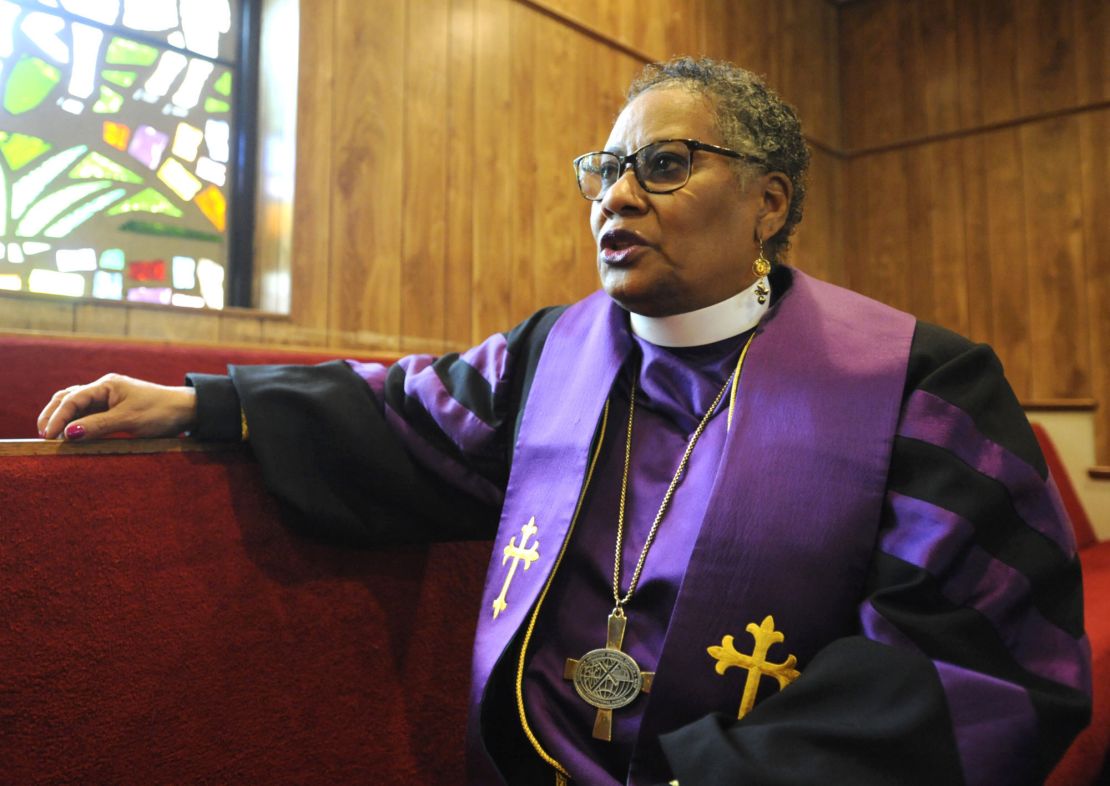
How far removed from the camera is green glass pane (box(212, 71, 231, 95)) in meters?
3.38

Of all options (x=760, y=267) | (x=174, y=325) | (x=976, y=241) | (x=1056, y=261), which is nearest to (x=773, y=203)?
(x=760, y=267)

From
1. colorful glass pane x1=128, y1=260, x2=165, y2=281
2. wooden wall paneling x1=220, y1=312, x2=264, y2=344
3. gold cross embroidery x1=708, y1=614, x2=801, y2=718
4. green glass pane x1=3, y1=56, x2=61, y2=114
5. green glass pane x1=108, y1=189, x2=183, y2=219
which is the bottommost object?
gold cross embroidery x1=708, y1=614, x2=801, y2=718

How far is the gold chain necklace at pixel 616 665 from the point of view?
1.35 metres

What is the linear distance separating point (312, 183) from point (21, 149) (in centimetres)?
91

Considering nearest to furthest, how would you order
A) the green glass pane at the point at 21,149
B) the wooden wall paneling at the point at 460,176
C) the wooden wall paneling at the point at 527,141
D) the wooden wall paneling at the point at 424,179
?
the green glass pane at the point at 21,149, the wooden wall paneling at the point at 424,179, the wooden wall paneling at the point at 460,176, the wooden wall paneling at the point at 527,141

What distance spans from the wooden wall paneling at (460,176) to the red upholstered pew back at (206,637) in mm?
2185

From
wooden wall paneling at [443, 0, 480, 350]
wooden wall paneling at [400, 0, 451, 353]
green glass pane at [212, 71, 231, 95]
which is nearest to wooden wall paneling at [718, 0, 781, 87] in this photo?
wooden wall paneling at [443, 0, 480, 350]

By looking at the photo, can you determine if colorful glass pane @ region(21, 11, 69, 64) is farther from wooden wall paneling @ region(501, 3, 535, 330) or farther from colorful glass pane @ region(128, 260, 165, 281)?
wooden wall paneling @ region(501, 3, 535, 330)

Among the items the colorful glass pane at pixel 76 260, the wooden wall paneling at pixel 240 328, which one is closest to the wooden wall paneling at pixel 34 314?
the colorful glass pane at pixel 76 260

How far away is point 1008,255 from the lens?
5.63m

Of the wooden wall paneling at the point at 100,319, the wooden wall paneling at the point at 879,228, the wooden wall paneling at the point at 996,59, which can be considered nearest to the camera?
the wooden wall paneling at the point at 100,319

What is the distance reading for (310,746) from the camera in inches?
57.6

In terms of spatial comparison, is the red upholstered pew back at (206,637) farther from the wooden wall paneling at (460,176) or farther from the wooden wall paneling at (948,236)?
the wooden wall paneling at (948,236)

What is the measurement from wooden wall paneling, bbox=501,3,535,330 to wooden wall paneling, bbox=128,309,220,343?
132 cm
